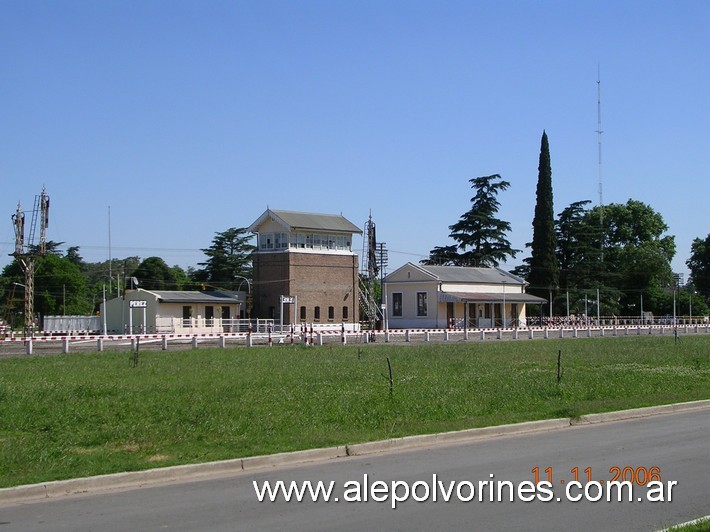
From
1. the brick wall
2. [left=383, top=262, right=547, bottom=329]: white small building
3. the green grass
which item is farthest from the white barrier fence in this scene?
the green grass

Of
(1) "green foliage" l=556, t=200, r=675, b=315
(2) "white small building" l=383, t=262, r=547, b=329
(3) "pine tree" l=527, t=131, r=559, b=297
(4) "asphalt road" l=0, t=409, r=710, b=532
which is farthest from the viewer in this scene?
(1) "green foliage" l=556, t=200, r=675, b=315

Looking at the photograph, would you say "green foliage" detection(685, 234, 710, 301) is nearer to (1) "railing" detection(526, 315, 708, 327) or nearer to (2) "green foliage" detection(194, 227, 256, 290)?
(1) "railing" detection(526, 315, 708, 327)

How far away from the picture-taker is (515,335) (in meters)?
59.7

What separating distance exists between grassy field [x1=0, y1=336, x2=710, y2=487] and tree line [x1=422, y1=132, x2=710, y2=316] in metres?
62.0

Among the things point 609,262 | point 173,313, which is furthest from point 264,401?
point 609,262

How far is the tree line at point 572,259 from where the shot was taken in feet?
306

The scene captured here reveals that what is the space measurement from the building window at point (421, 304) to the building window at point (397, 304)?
2406 millimetres

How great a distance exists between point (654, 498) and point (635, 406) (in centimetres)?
923

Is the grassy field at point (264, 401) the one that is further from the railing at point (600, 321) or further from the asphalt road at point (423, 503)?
the railing at point (600, 321)

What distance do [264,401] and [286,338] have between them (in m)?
34.0

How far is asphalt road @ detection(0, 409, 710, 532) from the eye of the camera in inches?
360

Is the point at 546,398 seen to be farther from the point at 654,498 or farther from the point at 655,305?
the point at 655,305

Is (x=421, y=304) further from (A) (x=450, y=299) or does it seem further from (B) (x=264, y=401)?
(B) (x=264, y=401)

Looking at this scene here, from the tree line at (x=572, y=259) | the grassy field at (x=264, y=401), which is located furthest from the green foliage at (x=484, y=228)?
the grassy field at (x=264, y=401)
